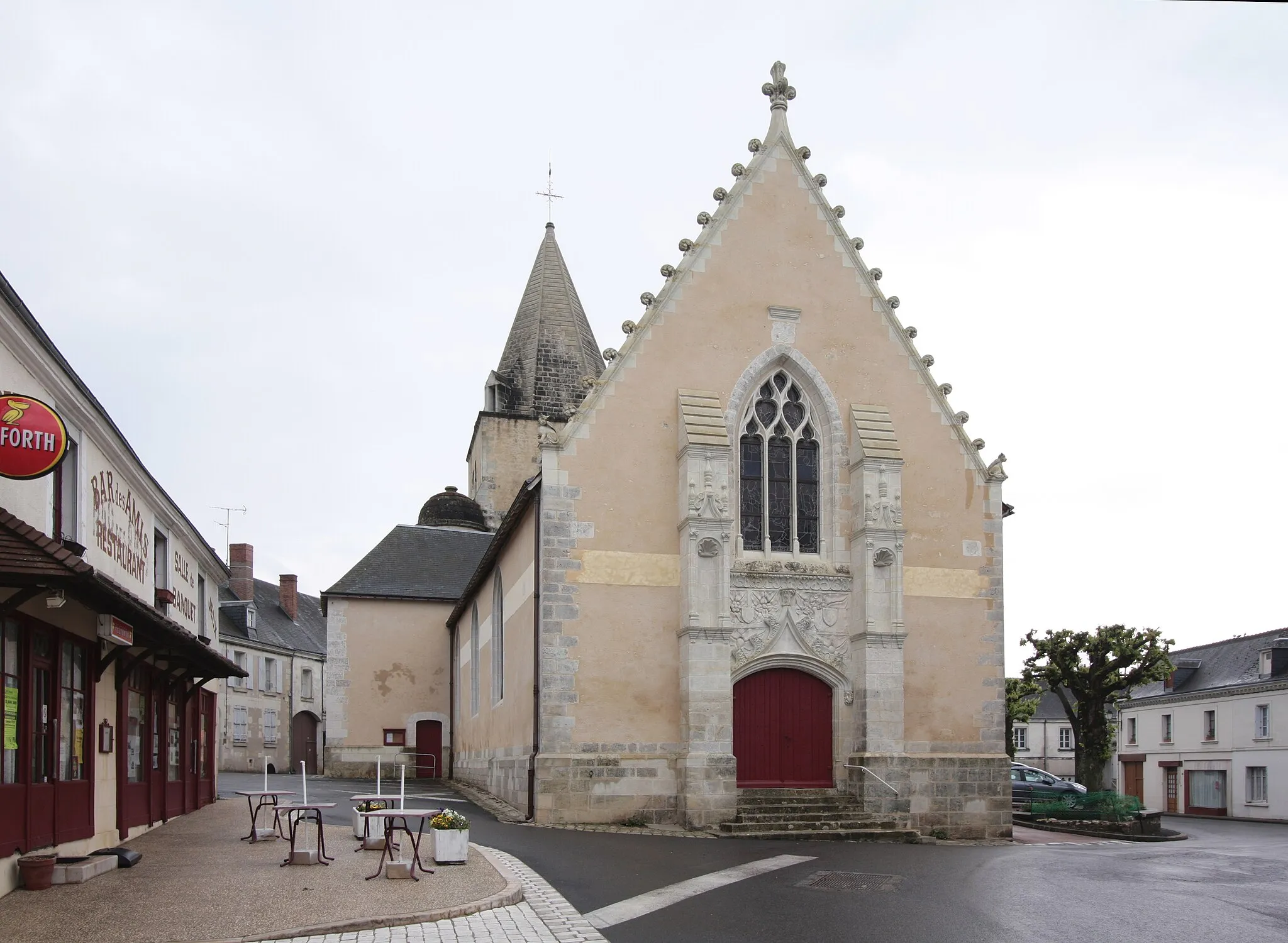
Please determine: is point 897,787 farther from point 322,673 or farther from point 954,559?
point 322,673

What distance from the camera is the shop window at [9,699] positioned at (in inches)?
411

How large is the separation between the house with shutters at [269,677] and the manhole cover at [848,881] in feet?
116

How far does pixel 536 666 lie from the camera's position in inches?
789

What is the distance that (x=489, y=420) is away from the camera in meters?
43.1

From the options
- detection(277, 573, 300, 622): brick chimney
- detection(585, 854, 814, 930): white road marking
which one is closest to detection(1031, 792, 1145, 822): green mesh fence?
detection(585, 854, 814, 930): white road marking

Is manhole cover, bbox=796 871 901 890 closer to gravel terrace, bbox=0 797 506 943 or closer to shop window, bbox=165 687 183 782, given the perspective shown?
gravel terrace, bbox=0 797 506 943

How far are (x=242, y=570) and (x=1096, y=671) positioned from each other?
115 feet

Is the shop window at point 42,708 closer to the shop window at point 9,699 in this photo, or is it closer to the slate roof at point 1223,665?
the shop window at point 9,699

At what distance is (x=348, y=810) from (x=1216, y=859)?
1361 cm

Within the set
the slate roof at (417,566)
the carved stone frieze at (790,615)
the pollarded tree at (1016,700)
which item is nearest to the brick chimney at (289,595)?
the slate roof at (417,566)

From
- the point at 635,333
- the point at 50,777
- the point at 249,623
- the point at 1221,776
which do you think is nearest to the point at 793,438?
the point at 635,333

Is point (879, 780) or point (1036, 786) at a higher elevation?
point (879, 780)

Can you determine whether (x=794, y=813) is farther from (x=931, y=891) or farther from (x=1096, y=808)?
(x=1096, y=808)

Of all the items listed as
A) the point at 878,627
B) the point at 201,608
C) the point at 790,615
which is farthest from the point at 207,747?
the point at 878,627
